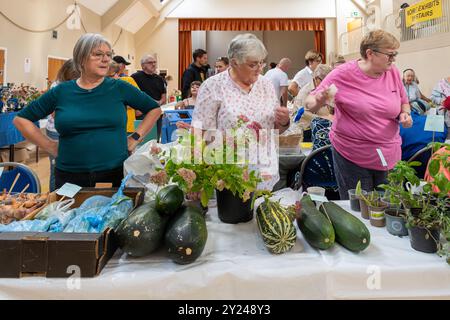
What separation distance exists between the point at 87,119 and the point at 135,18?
905 cm

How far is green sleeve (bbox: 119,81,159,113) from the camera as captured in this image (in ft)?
5.99

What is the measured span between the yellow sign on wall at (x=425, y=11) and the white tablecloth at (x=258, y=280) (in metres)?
5.86

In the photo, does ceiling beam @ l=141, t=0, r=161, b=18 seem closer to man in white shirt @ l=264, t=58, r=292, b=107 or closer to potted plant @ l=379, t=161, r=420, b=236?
man in white shirt @ l=264, t=58, r=292, b=107

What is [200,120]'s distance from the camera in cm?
170

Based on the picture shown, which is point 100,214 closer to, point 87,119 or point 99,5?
point 87,119

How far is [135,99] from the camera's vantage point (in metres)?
1.89

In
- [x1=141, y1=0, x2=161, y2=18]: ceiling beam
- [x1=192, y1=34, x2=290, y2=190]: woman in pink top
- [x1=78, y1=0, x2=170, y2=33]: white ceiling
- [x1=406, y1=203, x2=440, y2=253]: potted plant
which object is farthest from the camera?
[x1=141, y1=0, x2=161, y2=18]: ceiling beam

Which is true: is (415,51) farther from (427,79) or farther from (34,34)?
(34,34)

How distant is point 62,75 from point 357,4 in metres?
10.3

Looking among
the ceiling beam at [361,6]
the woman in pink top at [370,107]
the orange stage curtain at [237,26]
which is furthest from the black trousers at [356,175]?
the ceiling beam at [361,6]

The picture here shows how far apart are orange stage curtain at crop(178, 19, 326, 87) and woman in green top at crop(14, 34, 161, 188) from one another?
9364 mm

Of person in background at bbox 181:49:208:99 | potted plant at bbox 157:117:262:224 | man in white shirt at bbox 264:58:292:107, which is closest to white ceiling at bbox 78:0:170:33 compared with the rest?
person in background at bbox 181:49:208:99

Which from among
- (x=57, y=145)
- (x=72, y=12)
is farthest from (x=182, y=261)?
(x=72, y=12)
